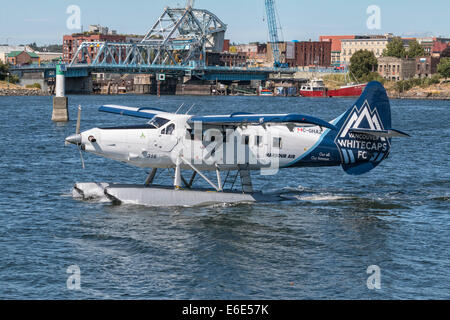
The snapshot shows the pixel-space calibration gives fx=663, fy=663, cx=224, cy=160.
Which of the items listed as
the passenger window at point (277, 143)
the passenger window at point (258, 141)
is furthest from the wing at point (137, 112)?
the passenger window at point (277, 143)

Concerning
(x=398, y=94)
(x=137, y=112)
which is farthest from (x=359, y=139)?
(x=398, y=94)

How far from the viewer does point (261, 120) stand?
21750 millimetres

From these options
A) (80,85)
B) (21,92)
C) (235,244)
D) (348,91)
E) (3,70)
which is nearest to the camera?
(235,244)

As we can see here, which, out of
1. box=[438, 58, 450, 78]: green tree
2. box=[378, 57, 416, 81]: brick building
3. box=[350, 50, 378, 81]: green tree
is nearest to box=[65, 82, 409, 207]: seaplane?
box=[438, 58, 450, 78]: green tree

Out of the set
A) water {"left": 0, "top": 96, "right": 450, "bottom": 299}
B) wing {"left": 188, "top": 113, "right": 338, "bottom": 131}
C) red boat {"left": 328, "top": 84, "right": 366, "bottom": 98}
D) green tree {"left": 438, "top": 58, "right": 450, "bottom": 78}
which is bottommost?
water {"left": 0, "top": 96, "right": 450, "bottom": 299}

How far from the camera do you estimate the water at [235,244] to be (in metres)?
16.4

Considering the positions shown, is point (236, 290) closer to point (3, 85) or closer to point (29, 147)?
point (29, 147)

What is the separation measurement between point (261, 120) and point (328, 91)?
151 meters

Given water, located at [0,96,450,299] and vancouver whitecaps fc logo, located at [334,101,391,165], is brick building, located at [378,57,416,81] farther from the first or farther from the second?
vancouver whitecaps fc logo, located at [334,101,391,165]

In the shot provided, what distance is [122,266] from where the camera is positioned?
17766 mm

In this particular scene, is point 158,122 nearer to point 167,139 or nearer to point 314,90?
point 167,139

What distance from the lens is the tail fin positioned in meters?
25.8
